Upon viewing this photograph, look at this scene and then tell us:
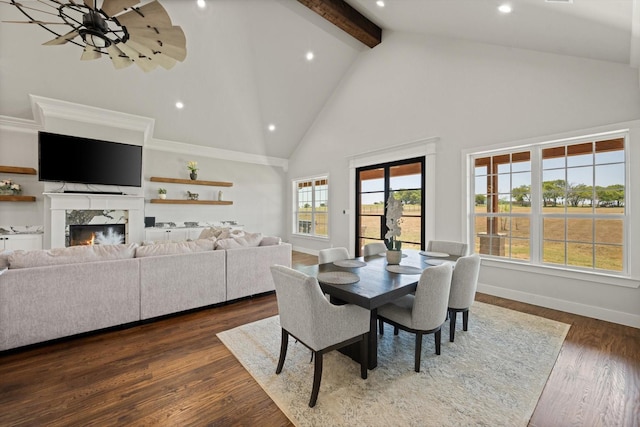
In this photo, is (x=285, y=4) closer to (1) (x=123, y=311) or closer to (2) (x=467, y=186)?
(2) (x=467, y=186)

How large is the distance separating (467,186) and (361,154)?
2281 millimetres

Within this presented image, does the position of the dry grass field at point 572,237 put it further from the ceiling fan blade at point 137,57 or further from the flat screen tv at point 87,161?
the flat screen tv at point 87,161

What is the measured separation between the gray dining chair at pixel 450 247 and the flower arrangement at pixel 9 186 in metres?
6.97

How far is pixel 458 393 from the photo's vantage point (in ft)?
6.09

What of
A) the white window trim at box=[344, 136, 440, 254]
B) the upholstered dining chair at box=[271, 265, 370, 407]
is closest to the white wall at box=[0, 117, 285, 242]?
the white window trim at box=[344, 136, 440, 254]

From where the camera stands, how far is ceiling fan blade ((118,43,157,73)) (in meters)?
2.54

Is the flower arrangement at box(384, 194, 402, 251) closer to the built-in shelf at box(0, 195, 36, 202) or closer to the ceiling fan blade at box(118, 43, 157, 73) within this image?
the ceiling fan blade at box(118, 43, 157, 73)

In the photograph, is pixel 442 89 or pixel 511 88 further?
pixel 442 89

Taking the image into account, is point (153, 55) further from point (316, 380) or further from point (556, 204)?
point (556, 204)

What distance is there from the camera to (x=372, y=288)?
193 cm

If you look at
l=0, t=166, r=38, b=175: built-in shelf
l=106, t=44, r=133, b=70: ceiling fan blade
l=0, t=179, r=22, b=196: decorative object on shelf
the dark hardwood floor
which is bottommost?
the dark hardwood floor

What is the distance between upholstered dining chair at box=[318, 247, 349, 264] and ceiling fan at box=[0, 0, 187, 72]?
7.99ft

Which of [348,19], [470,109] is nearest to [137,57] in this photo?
[348,19]

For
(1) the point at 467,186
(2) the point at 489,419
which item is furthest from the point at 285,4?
(2) the point at 489,419
